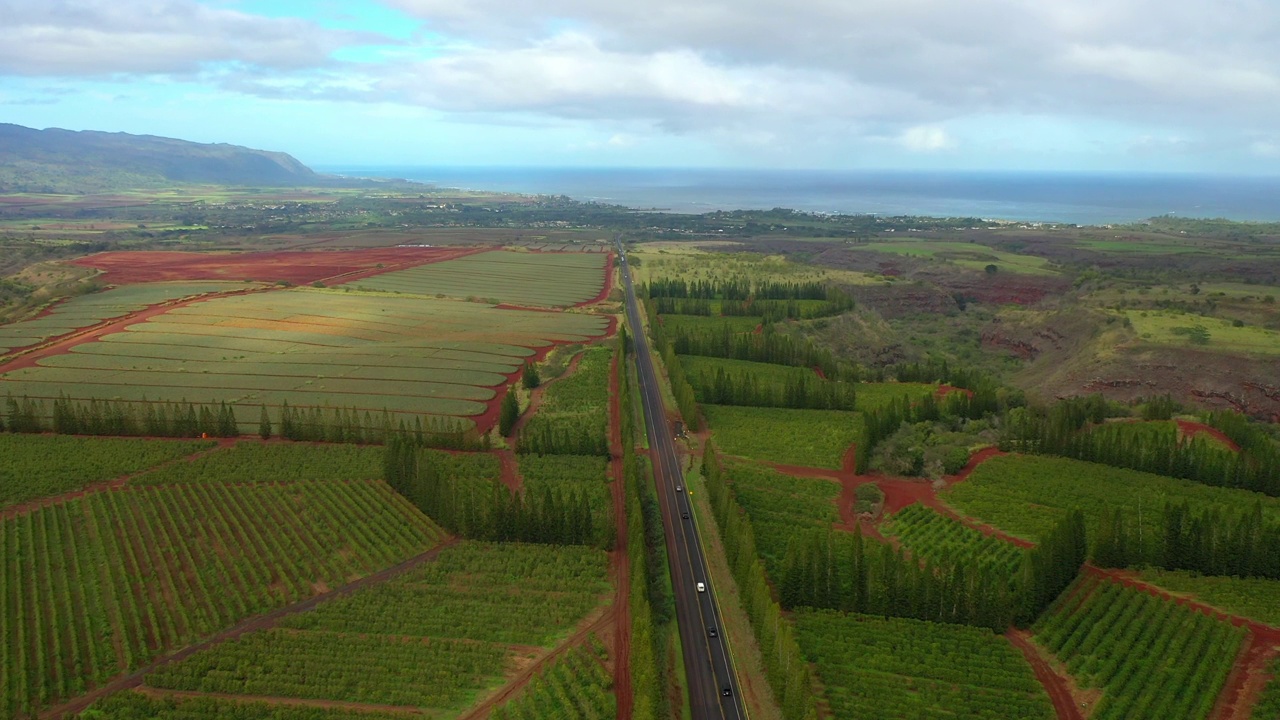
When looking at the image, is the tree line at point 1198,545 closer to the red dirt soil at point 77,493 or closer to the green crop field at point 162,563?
the green crop field at point 162,563

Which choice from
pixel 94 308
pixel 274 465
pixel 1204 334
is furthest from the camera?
pixel 94 308

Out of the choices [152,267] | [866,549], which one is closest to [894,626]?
[866,549]

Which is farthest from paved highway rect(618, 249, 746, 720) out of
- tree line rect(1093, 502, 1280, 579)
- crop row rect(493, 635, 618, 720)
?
tree line rect(1093, 502, 1280, 579)

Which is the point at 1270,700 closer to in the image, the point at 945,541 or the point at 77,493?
the point at 945,541

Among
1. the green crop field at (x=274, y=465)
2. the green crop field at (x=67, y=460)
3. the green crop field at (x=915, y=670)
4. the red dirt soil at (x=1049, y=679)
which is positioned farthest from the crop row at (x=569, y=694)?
the green crop field at (x=67, y=460)

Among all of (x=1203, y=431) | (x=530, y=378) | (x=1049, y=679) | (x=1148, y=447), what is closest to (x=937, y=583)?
(x=1049, y=679)

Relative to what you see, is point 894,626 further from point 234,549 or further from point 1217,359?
point 1217,359
